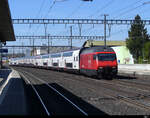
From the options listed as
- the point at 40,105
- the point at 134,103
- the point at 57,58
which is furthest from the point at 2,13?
the point at 57,58

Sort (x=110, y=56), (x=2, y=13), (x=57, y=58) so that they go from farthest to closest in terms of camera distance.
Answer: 1. (x=57, y=58)
2. (x=110, y=56)
3. (x=2, y=13)

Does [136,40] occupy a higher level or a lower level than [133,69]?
higher

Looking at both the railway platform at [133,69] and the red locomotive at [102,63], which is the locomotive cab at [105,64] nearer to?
the red locomotive at [102,63]

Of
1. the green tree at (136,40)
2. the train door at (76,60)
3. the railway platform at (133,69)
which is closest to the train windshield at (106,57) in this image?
the train door at (76,60)

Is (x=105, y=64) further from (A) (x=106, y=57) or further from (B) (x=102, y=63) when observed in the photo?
(A) (x=106, y=57)

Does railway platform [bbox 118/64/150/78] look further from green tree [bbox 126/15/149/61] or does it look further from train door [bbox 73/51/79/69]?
green tree [bbox 126/15/149/61]

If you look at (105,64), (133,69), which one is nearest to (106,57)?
(105,64)

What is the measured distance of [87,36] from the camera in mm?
59531

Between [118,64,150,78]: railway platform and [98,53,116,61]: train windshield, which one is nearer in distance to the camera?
[98,53,116,61]: train windshield

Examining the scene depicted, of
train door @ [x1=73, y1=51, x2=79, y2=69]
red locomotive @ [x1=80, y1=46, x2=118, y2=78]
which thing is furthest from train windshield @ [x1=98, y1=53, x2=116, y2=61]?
train door @ [x1=73, y1=51, x2=79, y2=69]

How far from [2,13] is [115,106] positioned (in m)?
9.38

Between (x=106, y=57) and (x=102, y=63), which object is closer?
(x=102, y=63)

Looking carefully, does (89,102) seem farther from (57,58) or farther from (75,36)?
(75,36)

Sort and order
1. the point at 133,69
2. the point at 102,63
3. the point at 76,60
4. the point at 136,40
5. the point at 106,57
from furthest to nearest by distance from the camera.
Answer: the point at 136,40 → the point at 133,69 → the point at 76,60 → the point at 106,57 → the point at 102,63
